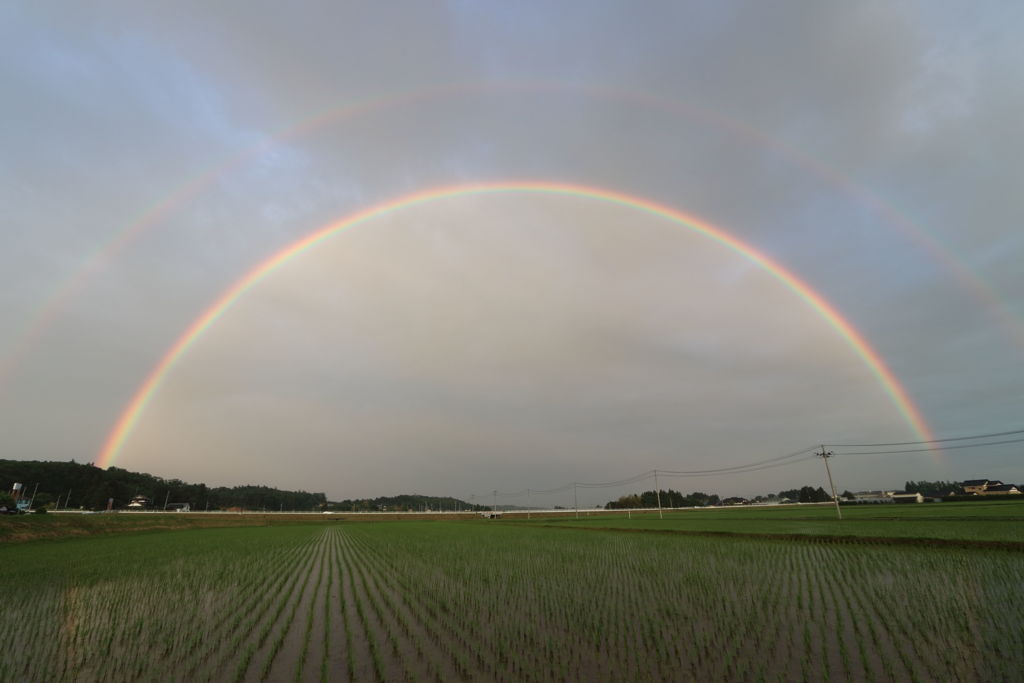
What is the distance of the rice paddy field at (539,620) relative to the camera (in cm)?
759

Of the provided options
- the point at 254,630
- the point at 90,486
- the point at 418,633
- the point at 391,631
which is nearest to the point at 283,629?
the point at 254,630

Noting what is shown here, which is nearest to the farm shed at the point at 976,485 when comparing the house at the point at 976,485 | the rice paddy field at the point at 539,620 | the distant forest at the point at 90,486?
the house at the point at 976,485

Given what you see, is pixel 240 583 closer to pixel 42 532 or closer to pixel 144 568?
pixel 144 568

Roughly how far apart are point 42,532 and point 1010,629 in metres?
54.4

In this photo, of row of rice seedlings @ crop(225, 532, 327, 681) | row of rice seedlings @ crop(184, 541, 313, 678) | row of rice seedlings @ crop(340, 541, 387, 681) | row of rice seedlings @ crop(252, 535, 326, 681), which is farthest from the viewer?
row of rice seedlings @ crop(184, 541, 313, 678)

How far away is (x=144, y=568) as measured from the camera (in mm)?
20781

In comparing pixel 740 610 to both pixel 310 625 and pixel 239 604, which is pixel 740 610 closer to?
pixel 310 625

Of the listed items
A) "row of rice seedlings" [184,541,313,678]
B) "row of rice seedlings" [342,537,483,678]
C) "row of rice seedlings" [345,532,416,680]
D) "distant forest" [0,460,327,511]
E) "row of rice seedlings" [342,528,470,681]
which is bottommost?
"row of rice seedlings" [184,541,313,678]

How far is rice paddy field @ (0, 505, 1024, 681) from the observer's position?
7.59 metres

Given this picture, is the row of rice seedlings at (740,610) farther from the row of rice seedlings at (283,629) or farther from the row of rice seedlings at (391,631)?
the row of rice seedlings at (283,629)

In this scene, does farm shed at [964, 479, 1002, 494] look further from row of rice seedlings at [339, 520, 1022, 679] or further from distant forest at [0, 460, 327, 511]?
distant forest at [0, 460, 327, 511]

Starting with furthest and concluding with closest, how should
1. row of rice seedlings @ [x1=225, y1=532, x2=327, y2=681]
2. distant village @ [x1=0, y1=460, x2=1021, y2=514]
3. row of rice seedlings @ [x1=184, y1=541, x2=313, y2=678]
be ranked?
1. distant village @ [x1=0, y1=460, x2=1021, y2=514]
2. row of rice seedlings @ [x1=184, y1=541, x2=313, y2=678]
3. row of rice seedlings @ [x1=225, y1=532, x2=327, y2=681]

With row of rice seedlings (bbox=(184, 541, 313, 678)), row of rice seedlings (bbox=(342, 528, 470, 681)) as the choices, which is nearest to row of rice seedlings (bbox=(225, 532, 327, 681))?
row of rice seedlings (bbox=(184, 541, 313, 678))

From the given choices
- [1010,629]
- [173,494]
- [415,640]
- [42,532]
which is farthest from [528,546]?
[173,494]
